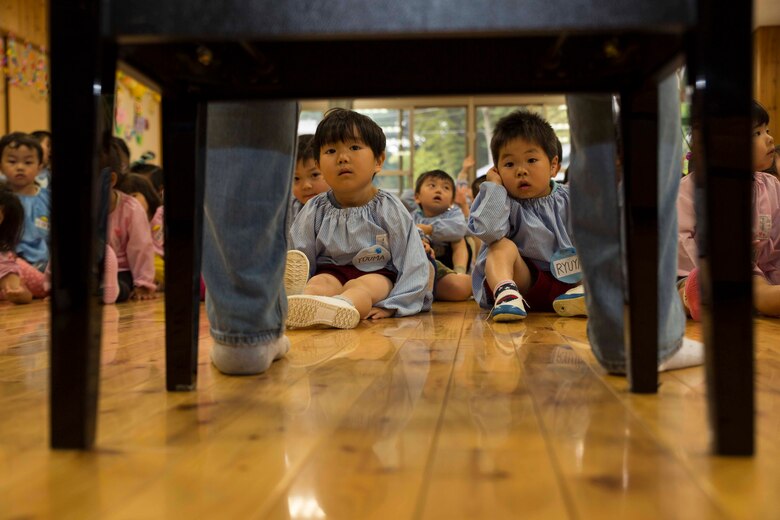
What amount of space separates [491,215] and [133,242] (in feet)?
5.52

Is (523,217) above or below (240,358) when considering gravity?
above

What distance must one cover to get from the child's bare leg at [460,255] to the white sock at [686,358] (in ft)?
8.11

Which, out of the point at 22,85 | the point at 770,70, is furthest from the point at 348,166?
the point at 770,70

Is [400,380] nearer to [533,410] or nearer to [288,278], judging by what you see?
[533,410]

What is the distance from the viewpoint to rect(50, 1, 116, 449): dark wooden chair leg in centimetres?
61

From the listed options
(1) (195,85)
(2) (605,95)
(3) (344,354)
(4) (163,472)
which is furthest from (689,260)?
(4) (163,472)

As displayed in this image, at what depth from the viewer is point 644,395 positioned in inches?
33.0

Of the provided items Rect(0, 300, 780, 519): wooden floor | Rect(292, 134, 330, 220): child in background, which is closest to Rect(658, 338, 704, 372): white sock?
Rect(0, 300, 780, 519): wooden floor

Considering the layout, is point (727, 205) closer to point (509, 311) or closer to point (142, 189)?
point (509, 311)

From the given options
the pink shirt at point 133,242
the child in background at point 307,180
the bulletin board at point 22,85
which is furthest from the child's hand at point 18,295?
the bulletin board at point 22,85

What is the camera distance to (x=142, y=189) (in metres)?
3.61

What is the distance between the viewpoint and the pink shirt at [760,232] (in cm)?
214

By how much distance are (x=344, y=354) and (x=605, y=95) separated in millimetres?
646

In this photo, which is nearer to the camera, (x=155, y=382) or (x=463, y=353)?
(x=155, y=382)
